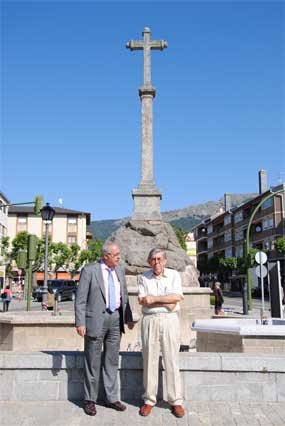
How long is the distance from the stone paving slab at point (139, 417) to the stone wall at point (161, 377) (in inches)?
4.1

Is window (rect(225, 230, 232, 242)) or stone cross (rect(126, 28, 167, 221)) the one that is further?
window (rect(225, 230, 232, 242))

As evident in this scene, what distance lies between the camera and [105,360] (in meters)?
4.91

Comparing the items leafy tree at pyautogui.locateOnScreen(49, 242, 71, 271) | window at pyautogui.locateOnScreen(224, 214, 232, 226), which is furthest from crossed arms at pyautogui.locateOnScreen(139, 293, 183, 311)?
window at pyautogui.locateOnScreen(224, 214, 232, 226)

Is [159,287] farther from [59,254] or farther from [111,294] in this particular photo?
[59,254]

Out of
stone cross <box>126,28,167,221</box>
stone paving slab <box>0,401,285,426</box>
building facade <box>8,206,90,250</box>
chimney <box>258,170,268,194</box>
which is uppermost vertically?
chimney <box>258,170,268,194</box>

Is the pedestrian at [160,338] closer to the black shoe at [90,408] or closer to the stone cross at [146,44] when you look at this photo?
the black shoe at [90,408]

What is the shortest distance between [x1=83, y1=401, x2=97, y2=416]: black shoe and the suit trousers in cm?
4

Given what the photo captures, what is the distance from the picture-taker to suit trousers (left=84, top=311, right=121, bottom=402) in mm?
4789

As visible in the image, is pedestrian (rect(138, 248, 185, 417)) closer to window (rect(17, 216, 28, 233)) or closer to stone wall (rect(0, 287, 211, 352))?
stone wall (rect(0, 287, 211, 352))

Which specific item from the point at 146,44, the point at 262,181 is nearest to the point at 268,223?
the point at 262,181

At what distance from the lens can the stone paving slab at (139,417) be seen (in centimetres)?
440

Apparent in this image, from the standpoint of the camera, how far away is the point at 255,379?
5.00 metres

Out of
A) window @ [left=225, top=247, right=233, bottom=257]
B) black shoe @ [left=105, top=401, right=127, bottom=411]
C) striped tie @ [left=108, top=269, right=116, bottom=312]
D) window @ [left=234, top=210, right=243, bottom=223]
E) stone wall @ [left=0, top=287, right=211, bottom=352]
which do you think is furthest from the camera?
window @ [left=225, top=247, right=233, bottom=257]

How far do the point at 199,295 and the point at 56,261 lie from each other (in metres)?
54.5
